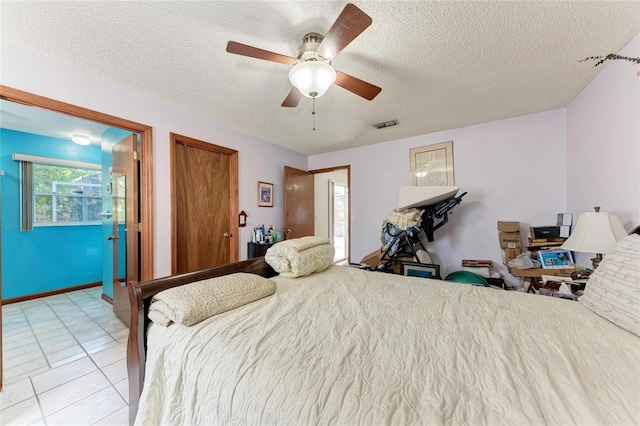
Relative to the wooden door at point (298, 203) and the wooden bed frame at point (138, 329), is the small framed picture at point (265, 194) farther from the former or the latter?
the wooden bed frame at point (138, 329)

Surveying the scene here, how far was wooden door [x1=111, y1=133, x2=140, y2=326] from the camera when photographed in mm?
2500

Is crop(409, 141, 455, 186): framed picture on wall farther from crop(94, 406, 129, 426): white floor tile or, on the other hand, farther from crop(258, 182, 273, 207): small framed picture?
crop(94, 406, 129, 426): white floor tile

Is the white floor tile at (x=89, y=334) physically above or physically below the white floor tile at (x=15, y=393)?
above

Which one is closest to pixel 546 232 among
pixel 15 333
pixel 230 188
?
pixel 230 188

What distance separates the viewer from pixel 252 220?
3.64 meters

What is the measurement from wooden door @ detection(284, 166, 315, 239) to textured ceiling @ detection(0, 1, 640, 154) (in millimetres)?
1623

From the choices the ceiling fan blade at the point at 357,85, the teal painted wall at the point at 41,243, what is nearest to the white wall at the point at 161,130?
the ceiling fan blade at the point at 357,85

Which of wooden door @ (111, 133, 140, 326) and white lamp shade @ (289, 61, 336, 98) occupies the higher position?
white lamp shade @ (289, 61, 336, 98)

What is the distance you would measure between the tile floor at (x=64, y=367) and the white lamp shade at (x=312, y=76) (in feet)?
8.00

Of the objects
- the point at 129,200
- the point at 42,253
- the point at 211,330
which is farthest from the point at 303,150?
the point at 42,253

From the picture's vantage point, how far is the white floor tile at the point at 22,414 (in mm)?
1441

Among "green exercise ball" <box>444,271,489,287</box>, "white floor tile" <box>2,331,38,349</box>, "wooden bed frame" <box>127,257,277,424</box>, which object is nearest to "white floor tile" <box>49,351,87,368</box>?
"white floor tile" <box>2,331,38,349</box>

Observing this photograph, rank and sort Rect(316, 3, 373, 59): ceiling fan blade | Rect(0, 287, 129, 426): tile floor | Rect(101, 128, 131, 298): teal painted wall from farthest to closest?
Rect(101, 128, 131, 298): teal painted wall < Rect(0, 287, 129, 426): tile floor < Rect(316, 3, 373, 59): ceiling fan blade

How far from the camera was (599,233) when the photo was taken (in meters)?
1.60
